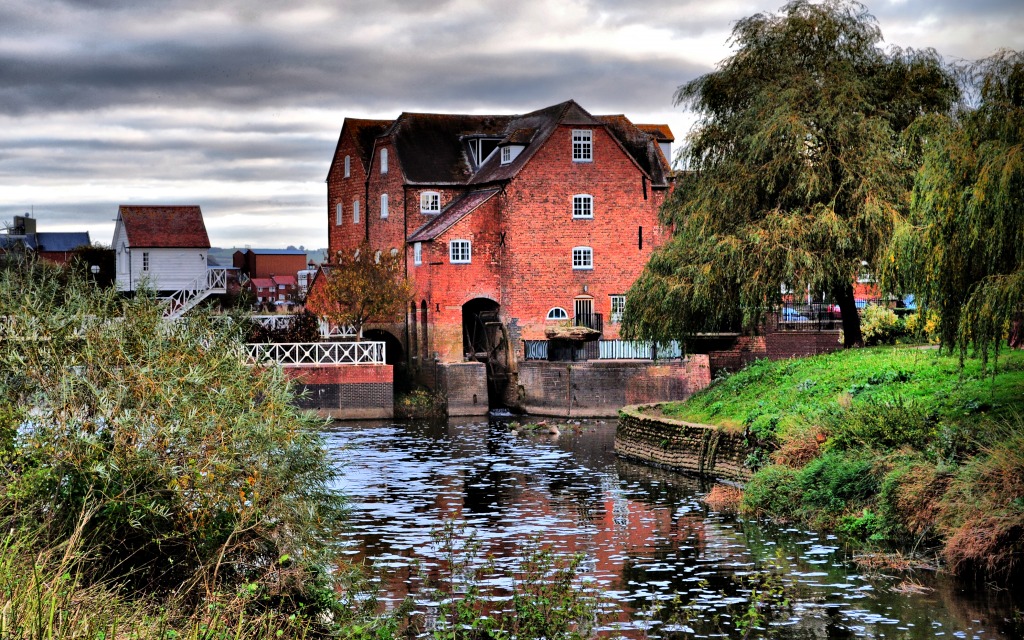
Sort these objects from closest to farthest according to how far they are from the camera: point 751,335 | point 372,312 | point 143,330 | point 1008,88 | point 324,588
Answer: point 324,588 < point 143,330 < point 1008,88 < point 751,335 < point 372,312

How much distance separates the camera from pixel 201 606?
11977 mm

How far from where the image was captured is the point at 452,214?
179ft

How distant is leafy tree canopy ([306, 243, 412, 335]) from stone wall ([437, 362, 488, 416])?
5409mm

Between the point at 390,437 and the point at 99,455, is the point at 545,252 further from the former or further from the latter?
the point at 99,455

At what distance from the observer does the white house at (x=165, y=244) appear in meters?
64.8

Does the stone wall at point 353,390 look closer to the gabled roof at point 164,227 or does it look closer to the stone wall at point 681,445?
the stone wall at point 681,445

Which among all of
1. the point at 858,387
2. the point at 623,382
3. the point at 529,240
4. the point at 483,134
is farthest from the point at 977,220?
the point at 483,134

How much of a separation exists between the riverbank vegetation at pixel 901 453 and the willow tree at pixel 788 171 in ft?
12.2

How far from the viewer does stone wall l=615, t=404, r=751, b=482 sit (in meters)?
27.1

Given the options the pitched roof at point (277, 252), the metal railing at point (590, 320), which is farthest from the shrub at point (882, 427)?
the pitched roof at point (277, 252)

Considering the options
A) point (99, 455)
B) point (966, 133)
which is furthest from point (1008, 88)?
point (99, 455)

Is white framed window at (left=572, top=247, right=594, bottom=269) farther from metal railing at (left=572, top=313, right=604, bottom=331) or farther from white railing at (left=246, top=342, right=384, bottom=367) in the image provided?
white railing at (left=246, top=342, right=384, bottom=367)

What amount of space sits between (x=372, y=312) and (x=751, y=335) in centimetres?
1652

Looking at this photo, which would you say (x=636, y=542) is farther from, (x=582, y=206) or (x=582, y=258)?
(x=582, y=206)
